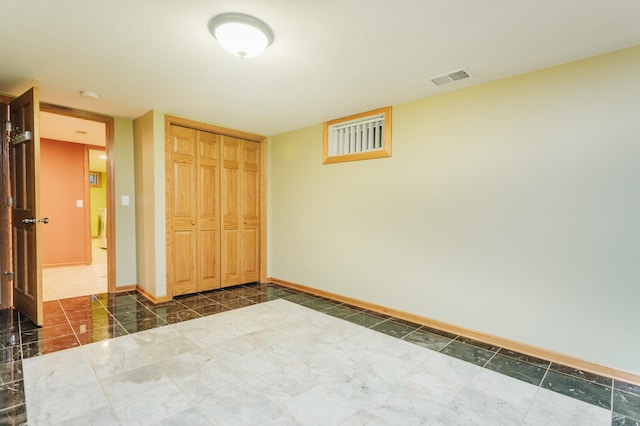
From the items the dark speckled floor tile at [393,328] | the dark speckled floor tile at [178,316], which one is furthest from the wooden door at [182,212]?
the dark speckled floor tile at [393,328]

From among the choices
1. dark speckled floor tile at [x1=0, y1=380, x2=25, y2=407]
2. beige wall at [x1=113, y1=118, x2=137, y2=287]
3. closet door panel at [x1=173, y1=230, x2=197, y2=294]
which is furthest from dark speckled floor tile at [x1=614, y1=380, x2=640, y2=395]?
beige wall at [x1=113, y1=118, x2=137, y2=287]

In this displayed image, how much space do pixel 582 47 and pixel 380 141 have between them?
1.84 m

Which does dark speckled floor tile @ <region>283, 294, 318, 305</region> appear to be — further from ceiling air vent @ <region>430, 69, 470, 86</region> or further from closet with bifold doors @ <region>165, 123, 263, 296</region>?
ceiling air vent @ <region>430, 69, 470, 86</region>

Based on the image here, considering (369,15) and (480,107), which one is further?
(480,107)

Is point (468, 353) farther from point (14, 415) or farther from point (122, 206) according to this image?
point (122, 206)

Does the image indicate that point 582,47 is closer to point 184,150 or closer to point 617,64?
point 617,64

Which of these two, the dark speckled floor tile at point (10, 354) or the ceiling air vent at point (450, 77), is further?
the ceiling air vent at point (450, 77)

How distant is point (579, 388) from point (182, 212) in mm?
4166

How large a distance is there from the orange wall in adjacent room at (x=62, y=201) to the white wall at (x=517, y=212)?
5154 millimetres

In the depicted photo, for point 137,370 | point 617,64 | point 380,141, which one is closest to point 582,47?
point 617,64

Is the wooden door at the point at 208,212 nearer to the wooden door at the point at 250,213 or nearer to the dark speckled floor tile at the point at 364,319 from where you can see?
the wooden door at the point at 250,213

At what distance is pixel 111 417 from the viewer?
5.49ft

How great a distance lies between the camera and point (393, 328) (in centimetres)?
306

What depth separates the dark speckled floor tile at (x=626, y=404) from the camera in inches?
70.9
